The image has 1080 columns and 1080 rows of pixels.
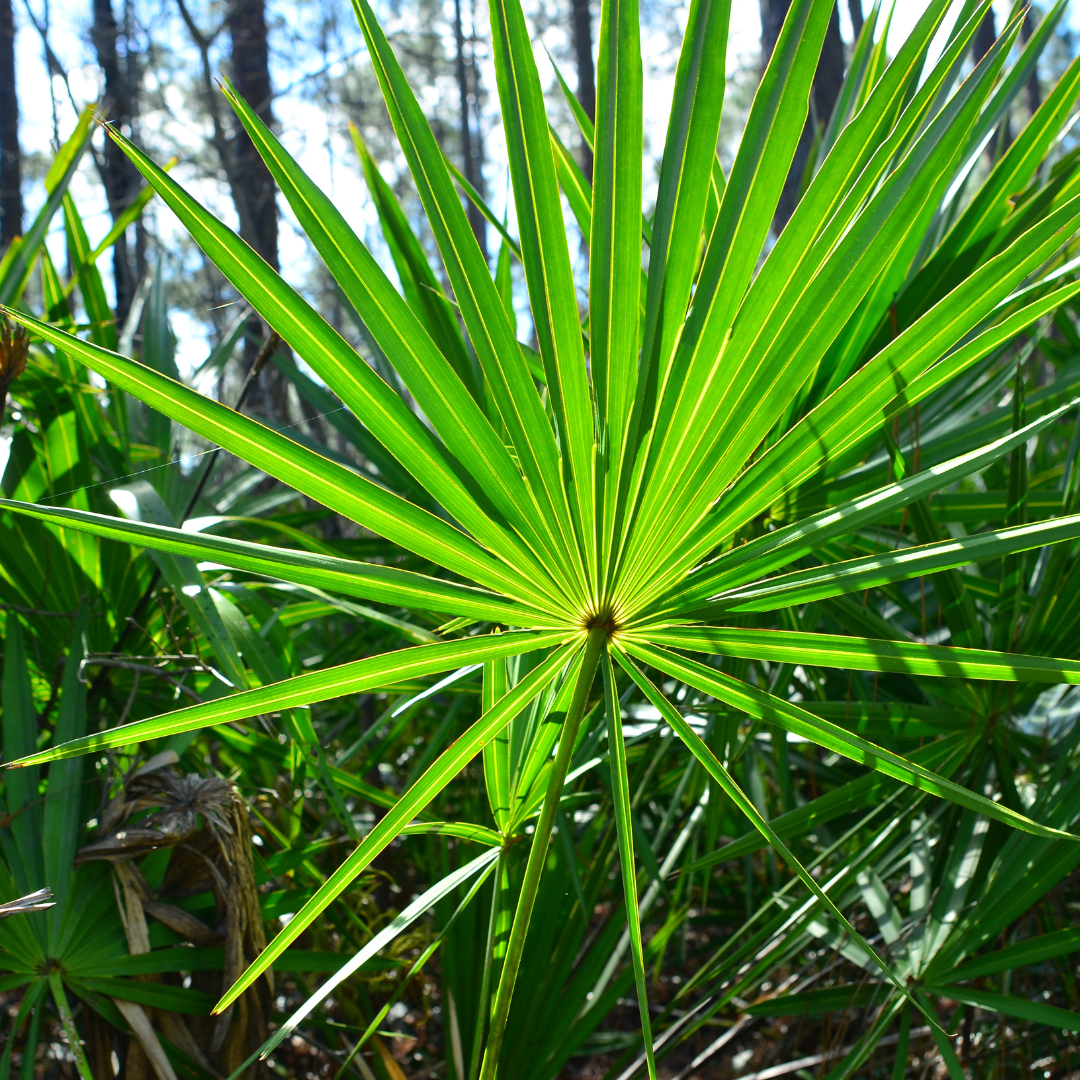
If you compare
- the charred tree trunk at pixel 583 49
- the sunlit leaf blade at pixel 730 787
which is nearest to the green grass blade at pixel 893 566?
the sunlit leaf blade at pixel 730 787

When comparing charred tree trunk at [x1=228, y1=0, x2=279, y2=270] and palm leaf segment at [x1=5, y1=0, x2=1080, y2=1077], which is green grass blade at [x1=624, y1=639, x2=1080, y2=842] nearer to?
palm leaf segment at [x1=5, y1=0, x2=1080, y2=1077]

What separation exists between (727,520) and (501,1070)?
3.24 feet

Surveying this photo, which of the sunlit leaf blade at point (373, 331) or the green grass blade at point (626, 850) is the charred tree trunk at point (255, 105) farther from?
the green grass blade at point (626, 850)

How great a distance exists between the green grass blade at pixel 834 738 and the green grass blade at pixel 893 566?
0.08m

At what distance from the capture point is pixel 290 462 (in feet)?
2.46

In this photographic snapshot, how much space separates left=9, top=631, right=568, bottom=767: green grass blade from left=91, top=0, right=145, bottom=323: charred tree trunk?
3.58m

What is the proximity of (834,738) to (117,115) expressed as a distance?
208 inches

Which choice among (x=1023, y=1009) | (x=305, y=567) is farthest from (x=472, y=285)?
(x=1023, y=1009)

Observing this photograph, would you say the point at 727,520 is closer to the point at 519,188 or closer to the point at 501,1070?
the point at 519,188

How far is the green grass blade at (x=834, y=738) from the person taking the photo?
75 centimetres

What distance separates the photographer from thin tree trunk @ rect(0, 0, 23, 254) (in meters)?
6.88

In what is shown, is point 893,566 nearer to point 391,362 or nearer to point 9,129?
point 391,362

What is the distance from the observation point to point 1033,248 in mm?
701

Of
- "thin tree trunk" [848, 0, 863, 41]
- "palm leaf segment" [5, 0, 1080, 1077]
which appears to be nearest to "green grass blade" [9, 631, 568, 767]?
"palm leaf segment" [5, 0, 1080, 1077]
